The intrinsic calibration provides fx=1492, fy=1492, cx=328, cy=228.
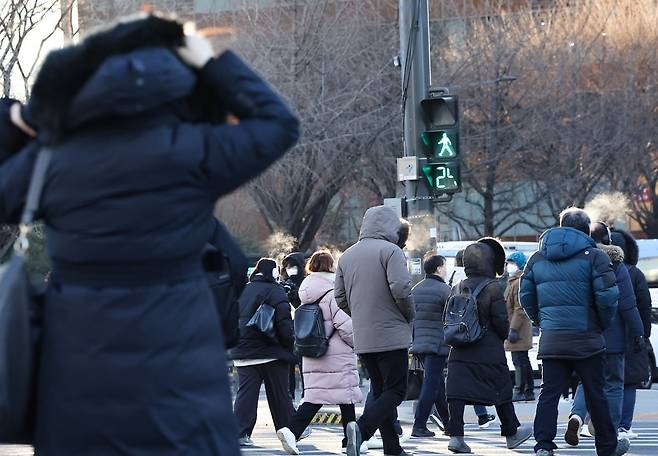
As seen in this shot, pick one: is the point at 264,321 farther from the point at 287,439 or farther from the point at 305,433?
the point at 305,433

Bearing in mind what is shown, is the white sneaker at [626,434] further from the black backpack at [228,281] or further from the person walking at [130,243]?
the person walking at [130,243]

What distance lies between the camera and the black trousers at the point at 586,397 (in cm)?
999

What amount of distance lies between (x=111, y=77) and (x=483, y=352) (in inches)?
295

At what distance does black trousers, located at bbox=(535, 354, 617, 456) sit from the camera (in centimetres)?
999

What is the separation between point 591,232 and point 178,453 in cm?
784

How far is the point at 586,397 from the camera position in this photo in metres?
10.0

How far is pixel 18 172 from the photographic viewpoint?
4.12 meters

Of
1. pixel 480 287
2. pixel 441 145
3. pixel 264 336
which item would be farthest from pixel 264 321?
pixel 441 145

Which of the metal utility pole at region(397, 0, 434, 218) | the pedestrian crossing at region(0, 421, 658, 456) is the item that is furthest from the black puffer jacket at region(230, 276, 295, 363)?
the metal utility pole at region(397, 0, 434, 218)

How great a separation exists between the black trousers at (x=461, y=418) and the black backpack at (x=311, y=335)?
1.10 m

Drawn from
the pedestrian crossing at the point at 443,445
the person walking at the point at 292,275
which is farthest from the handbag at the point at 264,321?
the person walking at the point at 292,275

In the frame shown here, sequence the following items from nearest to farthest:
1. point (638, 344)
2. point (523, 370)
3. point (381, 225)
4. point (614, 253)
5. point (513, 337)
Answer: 1. point (381, 225)
2. point (614, 253)
3. point (638, 344)
4. point (513, 337)
5. point (523, 370)

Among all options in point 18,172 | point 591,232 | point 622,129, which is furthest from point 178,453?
point 622,129

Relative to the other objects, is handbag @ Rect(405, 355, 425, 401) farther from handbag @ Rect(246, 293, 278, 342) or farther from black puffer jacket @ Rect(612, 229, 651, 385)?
black puffer jacket @ Rect(612, 229, 651, 385)
